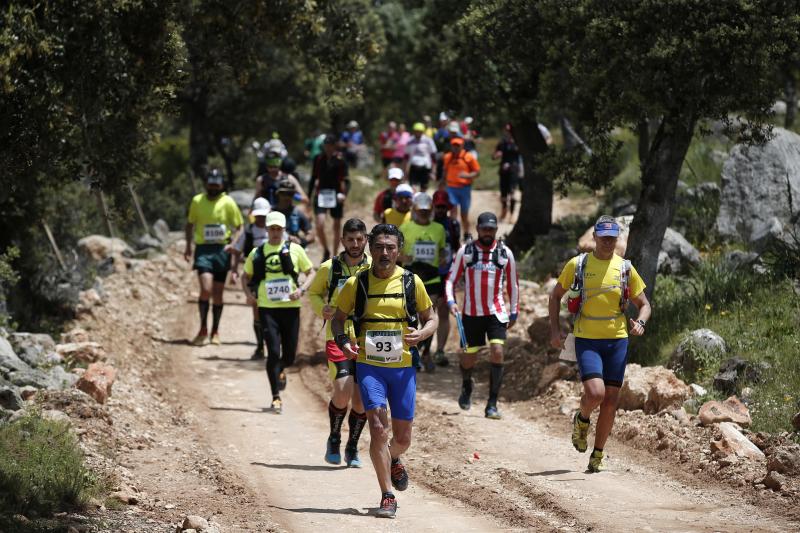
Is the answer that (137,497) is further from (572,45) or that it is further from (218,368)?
(572,45)

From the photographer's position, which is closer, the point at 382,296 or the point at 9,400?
the point at 382,296

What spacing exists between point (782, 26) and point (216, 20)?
6226 mm

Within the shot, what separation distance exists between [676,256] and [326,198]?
580 cm

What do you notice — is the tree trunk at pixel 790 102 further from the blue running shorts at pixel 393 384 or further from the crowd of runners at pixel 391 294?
the blue running shorts at pixel 393 384

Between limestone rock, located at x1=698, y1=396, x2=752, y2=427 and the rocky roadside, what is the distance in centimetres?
451

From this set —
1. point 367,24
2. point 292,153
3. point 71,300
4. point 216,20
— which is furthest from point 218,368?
point 292,153

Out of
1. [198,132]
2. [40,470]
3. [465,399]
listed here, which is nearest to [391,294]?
[40,470]

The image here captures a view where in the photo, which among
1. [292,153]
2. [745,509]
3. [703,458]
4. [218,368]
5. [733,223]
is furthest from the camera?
[292,153]

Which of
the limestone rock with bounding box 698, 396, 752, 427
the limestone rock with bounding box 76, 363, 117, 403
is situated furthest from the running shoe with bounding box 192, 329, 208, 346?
the limestone rock with bounding box 698, 396, 752, 427

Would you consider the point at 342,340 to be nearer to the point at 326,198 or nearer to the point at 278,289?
the point at 278,289

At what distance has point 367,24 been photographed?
33.4 meters

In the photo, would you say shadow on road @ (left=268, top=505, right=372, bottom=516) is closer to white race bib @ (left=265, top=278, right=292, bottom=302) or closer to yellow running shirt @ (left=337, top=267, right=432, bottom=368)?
yellow running shirt @ (left=337, top=267, right=432, bottom=368)

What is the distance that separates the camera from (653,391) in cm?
1236

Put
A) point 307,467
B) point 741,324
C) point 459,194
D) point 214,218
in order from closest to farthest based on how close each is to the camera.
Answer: point 307,467 → point 741,324 → point 214,218 → point 459,194
